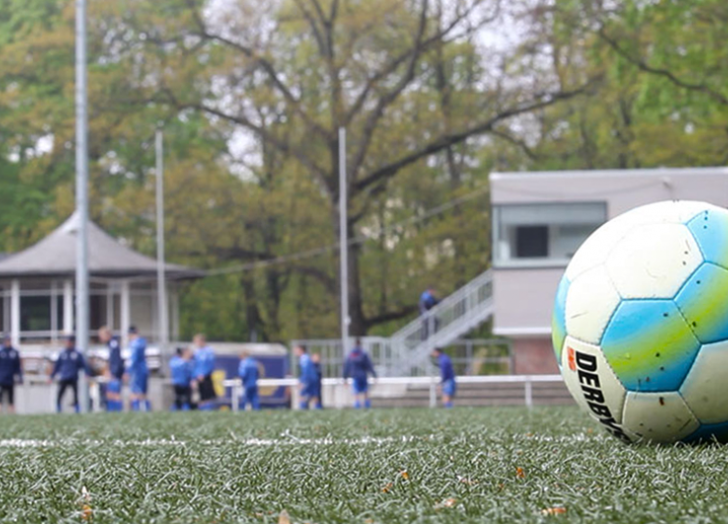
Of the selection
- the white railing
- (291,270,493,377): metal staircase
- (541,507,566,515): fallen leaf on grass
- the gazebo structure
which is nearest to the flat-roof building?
the white railing

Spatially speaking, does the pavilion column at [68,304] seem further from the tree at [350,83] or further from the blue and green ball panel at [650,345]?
the blue and green ball panel at [650,345]

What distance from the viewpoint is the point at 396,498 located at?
233 inches

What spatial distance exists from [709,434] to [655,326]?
815mm

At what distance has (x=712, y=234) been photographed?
845cm

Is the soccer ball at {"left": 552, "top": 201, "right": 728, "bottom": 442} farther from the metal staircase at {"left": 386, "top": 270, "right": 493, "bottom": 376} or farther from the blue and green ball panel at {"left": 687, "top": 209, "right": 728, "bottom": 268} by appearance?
the metal staircase at {"left": 386, "top": 270, "right": 493, "bottom": 376}

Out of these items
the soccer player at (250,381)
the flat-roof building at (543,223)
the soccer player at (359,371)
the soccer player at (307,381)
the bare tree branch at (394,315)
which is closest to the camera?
the soccer player at (307,381)

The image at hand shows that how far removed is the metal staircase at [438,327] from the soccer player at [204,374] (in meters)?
9.85

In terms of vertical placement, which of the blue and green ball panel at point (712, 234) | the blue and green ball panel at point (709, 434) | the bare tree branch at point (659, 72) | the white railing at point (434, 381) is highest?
the bare tree branch at point (659, 72)

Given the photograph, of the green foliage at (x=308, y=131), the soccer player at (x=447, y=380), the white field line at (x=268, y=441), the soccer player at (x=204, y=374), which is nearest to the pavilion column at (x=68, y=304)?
the green foliage at (x=308, y=131)

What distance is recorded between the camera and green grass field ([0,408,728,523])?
541 centimetres

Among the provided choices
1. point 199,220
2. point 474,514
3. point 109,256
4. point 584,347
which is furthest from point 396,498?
point 199,220

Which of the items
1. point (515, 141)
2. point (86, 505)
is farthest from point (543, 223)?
point (86, 505)

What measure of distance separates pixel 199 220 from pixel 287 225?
12.4 ft

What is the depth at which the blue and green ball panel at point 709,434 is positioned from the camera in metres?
8.40
